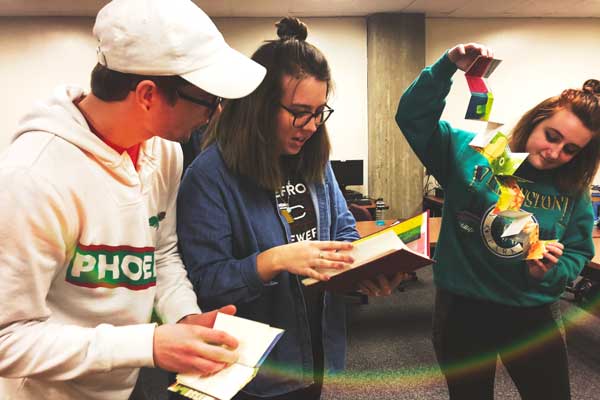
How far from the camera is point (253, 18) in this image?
18.2 ft

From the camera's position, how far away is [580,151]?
1423mm

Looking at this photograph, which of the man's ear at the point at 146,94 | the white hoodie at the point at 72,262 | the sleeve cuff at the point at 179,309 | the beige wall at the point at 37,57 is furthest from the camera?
the beige wall at the point at 37,57

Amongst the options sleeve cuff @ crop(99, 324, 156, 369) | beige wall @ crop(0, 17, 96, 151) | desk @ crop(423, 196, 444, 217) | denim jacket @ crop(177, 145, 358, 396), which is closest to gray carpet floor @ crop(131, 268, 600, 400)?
denim jacket @ crop(177, 145, 358, 396)

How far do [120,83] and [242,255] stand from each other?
21.1 inches

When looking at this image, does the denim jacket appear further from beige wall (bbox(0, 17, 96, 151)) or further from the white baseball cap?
beige wall (bbox(0, 17, 96, 151))

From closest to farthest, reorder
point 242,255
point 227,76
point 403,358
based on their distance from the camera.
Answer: point 227,76, point 242,255, point 403,358

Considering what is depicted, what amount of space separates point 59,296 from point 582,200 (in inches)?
64.7

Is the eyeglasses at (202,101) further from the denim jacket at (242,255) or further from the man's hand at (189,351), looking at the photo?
the man's hand at (189,351)

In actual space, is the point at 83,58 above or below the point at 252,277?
above

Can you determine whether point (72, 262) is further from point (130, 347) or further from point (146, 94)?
point (146, 94)

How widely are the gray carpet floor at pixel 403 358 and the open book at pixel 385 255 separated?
1.11 m

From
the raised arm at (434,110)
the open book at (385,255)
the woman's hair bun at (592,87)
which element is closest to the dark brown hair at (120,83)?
the open book at (385,255)

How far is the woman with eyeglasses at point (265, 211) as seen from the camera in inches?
41.3

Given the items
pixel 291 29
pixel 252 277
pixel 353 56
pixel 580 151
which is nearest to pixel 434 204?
pixel 353 56
